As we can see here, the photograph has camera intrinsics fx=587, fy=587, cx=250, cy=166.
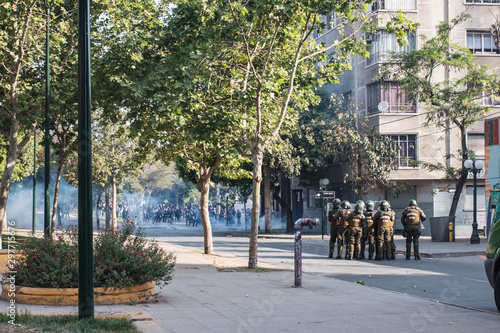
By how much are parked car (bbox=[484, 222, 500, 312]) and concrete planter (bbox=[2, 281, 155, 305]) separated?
4.89m

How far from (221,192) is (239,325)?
69573 millimetres

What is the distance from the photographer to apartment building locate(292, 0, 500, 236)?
34.7 meters

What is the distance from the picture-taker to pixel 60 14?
61.0 feet

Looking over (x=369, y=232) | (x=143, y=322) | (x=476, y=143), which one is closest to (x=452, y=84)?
(x=476, y=143)

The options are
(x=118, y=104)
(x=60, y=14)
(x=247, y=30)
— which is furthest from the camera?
(x=60, y=14)

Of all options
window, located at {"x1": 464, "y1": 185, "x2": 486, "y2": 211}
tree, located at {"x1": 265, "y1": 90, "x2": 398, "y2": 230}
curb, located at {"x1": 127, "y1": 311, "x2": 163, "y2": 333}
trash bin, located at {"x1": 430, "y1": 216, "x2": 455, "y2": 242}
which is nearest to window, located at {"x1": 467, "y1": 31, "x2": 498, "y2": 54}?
tree, located at {"x1": 265, "y1": 90, "x2": 398, "y2": 230}

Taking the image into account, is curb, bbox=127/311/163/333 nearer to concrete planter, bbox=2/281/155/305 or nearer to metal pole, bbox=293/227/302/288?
concrete planter, bbox=2/281/155/305

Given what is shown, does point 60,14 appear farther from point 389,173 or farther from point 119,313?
point 389,173

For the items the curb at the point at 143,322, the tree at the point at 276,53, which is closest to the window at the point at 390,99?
the tree at the point at 276,53

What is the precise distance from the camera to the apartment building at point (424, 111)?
114ft

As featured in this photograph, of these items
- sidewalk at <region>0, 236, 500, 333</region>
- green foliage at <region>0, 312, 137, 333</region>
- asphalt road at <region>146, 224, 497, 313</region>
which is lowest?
asphalt road at <region>146, 224, 497, 313</region>

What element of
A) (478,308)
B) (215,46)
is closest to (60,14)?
(215,46)

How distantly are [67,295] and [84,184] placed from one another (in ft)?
7.81

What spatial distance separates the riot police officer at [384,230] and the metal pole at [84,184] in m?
13.2
